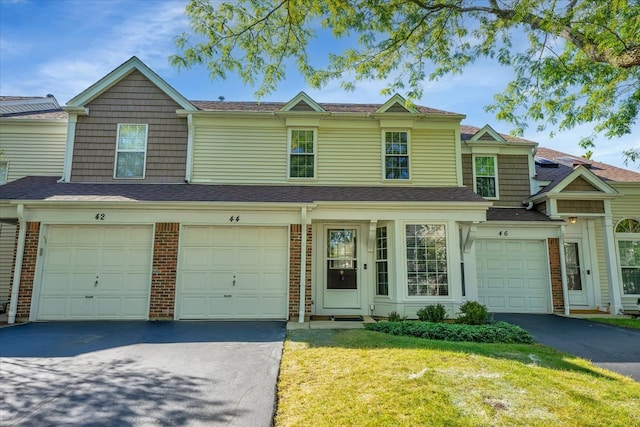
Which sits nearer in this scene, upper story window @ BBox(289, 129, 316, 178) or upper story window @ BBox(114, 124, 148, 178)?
upper story window @ BBox(114, 124, 148, 178)

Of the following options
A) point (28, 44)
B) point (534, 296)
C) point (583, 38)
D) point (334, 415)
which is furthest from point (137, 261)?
point (534, 296)

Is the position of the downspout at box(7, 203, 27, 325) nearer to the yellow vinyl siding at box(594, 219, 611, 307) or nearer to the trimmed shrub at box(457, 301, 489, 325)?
the trimmed shrub at box(457, 301, 489, 325)

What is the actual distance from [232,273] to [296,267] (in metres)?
1.65

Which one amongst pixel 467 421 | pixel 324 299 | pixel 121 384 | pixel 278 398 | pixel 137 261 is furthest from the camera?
pixel 324 299

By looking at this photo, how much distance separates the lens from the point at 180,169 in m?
10.3

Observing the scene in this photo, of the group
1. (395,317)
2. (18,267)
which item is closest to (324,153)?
(395,317)

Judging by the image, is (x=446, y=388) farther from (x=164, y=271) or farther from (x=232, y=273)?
(x=164, y=271)

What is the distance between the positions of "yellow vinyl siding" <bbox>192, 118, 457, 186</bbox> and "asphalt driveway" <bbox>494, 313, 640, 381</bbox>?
4373 millimetres

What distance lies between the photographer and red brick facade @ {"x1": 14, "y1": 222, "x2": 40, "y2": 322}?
831 centimetres

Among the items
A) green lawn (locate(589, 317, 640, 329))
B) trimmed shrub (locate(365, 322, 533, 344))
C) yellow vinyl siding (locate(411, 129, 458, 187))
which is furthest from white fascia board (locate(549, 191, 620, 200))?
trimmed shrub (locate(365, 322, 533, 344))

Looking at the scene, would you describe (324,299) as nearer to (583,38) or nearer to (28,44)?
(583,38)

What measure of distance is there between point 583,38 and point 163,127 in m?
10.3

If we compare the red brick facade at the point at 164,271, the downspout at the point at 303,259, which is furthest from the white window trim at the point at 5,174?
the downspout at the point at 303,259

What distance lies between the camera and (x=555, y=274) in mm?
10555
